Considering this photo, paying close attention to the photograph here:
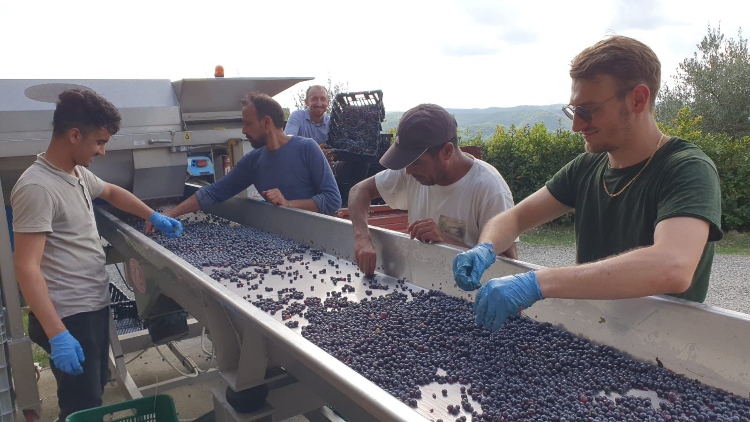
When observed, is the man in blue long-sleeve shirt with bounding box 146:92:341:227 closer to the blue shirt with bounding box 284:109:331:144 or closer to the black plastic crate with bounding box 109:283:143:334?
the black plastic crate with bounding box 109:283:143:334

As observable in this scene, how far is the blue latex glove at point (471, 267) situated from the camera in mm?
1914

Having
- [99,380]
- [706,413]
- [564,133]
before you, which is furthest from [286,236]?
[564,133]

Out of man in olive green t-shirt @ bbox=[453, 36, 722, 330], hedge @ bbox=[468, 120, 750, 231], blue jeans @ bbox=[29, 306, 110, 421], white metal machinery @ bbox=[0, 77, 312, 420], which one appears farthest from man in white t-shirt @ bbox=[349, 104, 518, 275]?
hedge @ bbox=[468, 120, 750, 231]

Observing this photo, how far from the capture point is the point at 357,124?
19.6ft

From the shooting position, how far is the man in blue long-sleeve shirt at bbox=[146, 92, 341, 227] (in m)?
4.03

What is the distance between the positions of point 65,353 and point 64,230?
64cm

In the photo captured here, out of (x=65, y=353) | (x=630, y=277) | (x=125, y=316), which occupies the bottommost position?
(x=125, y=316)

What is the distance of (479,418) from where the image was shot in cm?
139

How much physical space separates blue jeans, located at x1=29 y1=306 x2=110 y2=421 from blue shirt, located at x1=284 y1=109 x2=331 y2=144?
11.9 feet

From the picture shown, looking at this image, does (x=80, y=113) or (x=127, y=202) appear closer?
(x=80, y=113)

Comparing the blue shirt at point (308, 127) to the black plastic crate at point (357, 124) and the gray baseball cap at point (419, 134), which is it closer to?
the black plastic crate at point (357, 124)

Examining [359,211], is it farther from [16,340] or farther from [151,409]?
[16,340]

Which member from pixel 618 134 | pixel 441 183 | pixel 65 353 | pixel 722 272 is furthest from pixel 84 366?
pixel 722 272

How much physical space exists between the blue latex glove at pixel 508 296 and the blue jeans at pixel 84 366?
221 cm
